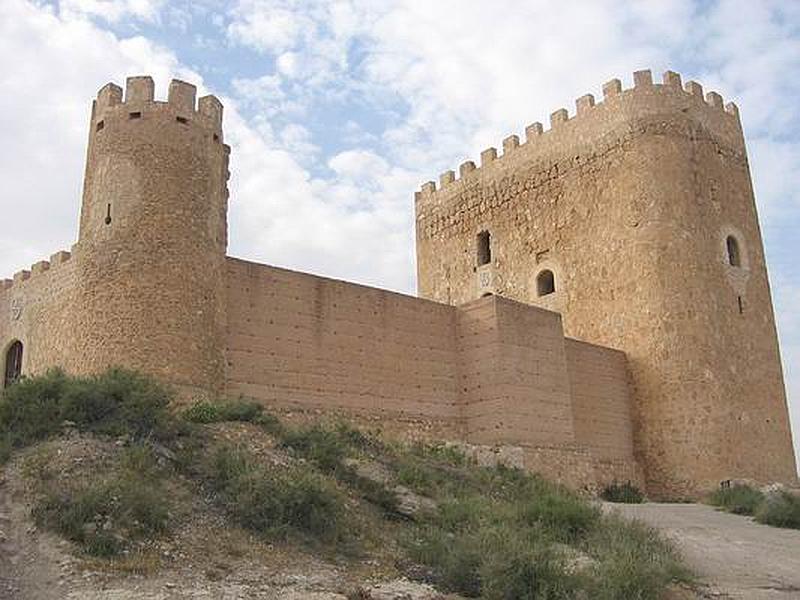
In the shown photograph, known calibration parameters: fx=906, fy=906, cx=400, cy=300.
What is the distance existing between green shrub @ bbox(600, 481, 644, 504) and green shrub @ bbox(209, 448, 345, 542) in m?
11.0

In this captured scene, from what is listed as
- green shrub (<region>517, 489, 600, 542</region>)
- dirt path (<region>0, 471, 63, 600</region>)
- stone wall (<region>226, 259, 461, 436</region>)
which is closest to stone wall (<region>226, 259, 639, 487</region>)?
stone wall (<region>226, 259, 461, 436</region>)

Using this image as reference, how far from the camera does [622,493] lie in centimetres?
2006

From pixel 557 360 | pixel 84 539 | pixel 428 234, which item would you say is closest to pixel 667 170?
pixel 557 360

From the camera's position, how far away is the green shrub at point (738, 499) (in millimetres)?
18062

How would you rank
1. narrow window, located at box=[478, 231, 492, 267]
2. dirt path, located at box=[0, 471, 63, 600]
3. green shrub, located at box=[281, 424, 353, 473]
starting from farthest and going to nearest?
1. narrow window, located at box=[478, 231, 492, 267]
2. green shrub, located at box=[281, 424, 353, 473]
3. dirt path, located at box=[0, 471, 63, 600]

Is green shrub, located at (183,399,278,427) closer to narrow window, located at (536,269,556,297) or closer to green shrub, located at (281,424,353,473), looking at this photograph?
green shrub, located at (281,424,353,473)

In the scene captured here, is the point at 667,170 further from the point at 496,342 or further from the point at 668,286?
the point at 496,342

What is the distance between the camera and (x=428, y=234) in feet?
93.7

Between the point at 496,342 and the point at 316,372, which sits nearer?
the point at 316,372

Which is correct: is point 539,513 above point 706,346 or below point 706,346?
below

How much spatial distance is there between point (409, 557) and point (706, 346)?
1424 centimetres

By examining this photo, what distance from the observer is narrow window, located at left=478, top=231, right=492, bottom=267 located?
26.6 metres

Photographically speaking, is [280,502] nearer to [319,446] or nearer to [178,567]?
[178,567]

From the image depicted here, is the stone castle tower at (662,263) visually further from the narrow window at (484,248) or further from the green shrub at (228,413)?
the green shrub at (228,413)
